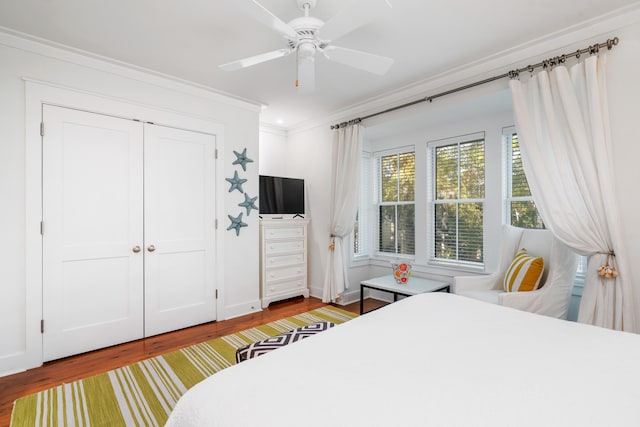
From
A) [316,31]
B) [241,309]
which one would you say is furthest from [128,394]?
[316,31]

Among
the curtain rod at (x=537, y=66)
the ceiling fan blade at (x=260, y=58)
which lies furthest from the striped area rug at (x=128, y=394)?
the curtain rod at (x=537, y=66)

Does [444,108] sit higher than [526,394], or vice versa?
[444,108]

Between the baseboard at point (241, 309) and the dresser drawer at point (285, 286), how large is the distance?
0.68ft

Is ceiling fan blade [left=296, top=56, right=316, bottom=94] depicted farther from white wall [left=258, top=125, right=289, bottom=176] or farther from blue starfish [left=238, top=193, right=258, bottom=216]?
white wall [left=258, top=125, right=289, bottom=176]

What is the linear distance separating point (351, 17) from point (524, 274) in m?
2.39

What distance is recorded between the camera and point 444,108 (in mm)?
3186

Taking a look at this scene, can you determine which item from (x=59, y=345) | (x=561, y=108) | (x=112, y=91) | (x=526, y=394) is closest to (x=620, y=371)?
(x=526, y=394)

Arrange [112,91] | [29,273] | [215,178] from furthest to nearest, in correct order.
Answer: [215,178] < [112,91] < [29,273]

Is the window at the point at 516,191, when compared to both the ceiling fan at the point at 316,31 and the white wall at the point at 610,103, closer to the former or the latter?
the white wall at the point at 610,103

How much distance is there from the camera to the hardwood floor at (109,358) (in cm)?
223

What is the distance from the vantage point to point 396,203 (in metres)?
4.46

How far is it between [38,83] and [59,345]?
220cm

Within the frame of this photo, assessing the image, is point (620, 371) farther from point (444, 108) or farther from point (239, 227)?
point (239, 227)

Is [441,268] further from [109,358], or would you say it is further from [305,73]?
[109,358]
